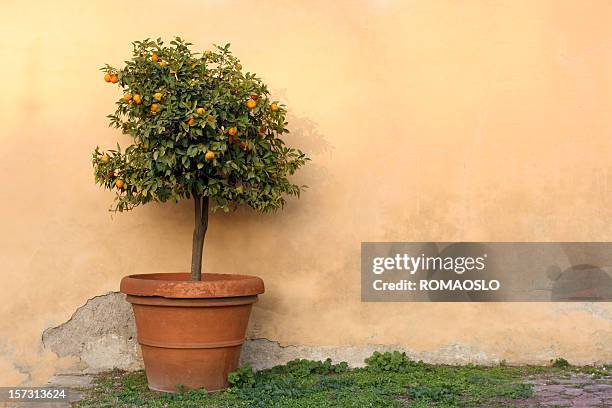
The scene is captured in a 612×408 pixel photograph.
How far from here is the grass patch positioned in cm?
446

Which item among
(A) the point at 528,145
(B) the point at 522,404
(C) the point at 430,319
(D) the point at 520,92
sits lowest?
(B) the point at 522,404

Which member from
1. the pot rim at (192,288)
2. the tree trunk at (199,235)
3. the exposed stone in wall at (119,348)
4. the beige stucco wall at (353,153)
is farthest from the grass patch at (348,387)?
the tree trunk at (199,235)

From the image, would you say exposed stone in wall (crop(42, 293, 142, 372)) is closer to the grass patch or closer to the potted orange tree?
the grass patch

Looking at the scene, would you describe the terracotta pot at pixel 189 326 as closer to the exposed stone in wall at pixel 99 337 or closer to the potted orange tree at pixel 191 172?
the potted orange tree at pixel 191 172

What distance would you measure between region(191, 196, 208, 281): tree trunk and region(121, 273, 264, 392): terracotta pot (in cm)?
23

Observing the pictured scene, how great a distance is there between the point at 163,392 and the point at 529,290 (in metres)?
2.52

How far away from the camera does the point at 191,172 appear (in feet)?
15.4

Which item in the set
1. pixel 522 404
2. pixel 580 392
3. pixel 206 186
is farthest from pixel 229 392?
pixel 580 392

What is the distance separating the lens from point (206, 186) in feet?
15.6

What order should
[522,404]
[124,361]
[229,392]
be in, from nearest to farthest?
[522,404] < [229,392] < [124,361]

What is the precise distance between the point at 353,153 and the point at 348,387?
1586mm

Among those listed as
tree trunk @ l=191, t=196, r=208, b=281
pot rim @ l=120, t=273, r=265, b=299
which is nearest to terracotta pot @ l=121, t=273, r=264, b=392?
pot rim @ l=120, t=273, r=265, b=299

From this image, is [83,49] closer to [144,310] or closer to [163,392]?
[144,310]

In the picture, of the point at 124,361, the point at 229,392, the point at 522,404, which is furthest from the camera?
the point at 124,361
